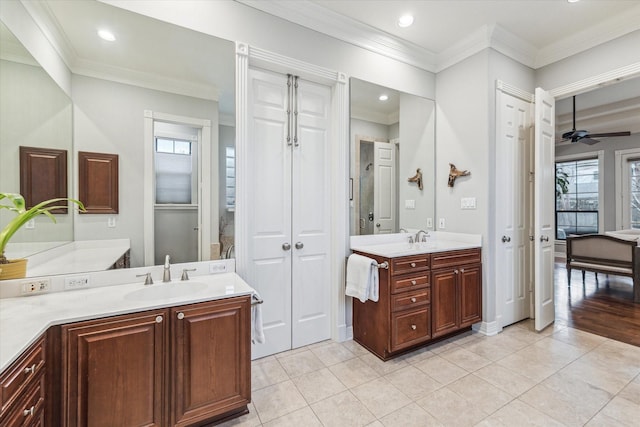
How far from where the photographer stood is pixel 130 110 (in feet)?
6.25

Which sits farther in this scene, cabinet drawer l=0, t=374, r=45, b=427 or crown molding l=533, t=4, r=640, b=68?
crown molding l=533, t=4, r=640, b=68

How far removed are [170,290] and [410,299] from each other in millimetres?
1826

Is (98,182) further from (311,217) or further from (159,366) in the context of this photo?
(311,217)

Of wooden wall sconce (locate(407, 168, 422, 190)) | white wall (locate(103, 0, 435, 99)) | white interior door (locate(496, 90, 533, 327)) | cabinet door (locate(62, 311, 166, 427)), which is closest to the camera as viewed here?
cabinet door (locate(62, 311, 166, 427))

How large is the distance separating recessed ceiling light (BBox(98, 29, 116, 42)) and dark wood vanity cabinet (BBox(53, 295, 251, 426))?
1.71 m

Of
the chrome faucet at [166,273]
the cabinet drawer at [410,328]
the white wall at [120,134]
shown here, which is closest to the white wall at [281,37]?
the white wall at [120,134]

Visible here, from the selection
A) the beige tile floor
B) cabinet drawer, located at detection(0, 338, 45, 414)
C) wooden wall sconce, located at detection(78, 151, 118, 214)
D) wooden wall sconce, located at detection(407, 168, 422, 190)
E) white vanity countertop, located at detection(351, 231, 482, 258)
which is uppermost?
wooden wall sconce, located at detection(407, 168, 422, 190)

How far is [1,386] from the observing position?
0.94 meters

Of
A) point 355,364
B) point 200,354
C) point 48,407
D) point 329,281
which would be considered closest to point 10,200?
point 48,407

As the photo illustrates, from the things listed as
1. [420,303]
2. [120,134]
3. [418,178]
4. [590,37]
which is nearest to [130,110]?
[120,134]

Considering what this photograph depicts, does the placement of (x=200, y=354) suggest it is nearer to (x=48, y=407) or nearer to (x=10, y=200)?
(x=48, y=407)

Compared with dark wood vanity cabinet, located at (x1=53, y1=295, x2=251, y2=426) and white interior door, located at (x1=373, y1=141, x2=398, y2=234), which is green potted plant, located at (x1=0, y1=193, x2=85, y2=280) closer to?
dark wood vanity cabinet, located at (x1=53, y1=295, x2=251, y2=426)

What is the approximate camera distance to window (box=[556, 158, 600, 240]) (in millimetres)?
6715

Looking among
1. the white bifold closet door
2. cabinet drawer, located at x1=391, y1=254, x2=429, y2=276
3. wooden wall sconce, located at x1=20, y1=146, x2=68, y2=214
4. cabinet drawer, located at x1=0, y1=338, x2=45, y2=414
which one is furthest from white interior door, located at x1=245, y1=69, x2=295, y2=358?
cabinet drawer, located at x1=0, y1=338, x2=45, y2=414
